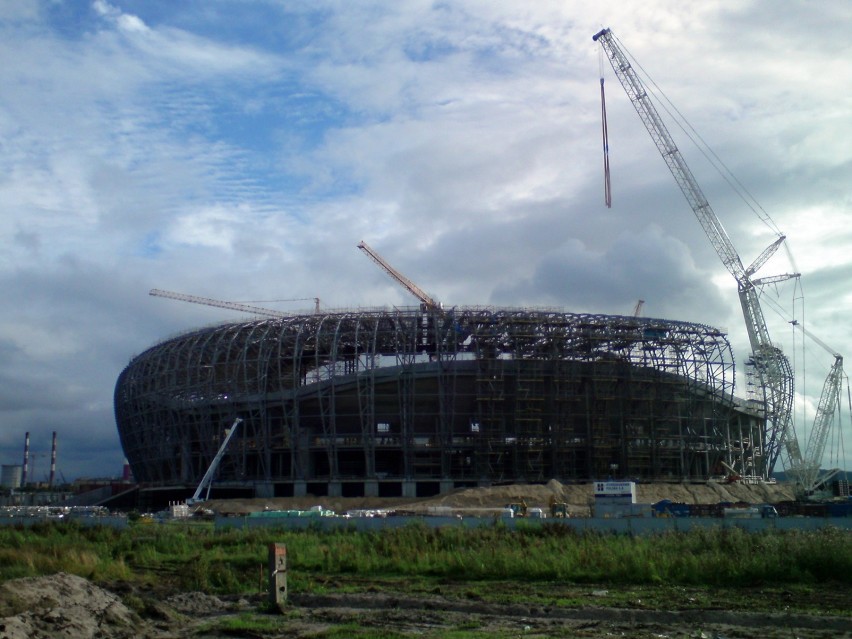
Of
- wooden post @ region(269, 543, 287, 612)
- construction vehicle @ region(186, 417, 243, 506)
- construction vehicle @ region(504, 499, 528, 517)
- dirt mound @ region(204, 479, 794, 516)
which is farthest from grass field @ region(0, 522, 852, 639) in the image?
construction vehicle @ region(186, 417, 243, 506)

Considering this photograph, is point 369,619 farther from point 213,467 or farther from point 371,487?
point 213,467

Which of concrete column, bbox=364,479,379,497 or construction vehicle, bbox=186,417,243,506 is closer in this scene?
concrete column, bbox=364,479,379,497

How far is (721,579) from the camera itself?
22250 millimetres

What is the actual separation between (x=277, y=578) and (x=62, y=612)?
501cm

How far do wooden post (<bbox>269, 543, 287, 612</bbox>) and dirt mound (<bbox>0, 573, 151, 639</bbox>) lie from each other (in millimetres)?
3225

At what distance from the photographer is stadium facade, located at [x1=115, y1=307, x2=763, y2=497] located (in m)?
77.9

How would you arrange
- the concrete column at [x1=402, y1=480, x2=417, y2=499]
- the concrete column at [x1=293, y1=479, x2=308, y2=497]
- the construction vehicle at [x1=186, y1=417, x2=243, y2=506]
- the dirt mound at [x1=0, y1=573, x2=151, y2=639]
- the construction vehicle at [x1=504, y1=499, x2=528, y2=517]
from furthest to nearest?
the concrete column at [x1=293, y1=479, x2=308, y2=497] < the construction vehicle at [x1=186, y1=417, x2=243, y2=506] < the concrete column at [x1=402, y1=480, x2=417, y2=499] < the construction vehicle at [x1=504, y1=499, x2=528, y2=517] < the dirt mound at [x1=0, y1=573, x2=151, y2=639]

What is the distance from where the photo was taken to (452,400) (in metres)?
77.4

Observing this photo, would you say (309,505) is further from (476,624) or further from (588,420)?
(476,624)

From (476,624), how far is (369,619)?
244 centimetres

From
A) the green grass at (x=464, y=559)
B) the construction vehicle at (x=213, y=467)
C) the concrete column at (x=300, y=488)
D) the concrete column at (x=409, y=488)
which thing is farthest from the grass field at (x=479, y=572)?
the concrete column at (x=300, y=488)

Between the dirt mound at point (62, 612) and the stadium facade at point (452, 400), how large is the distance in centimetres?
5856

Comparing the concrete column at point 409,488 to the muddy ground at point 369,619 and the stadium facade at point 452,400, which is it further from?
the muddy ground at point 369,619

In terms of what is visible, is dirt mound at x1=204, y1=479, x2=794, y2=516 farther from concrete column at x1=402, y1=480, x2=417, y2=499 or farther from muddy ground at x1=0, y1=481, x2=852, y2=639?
muddy ground at x1=0, y1=481, x2=852, y2=639
